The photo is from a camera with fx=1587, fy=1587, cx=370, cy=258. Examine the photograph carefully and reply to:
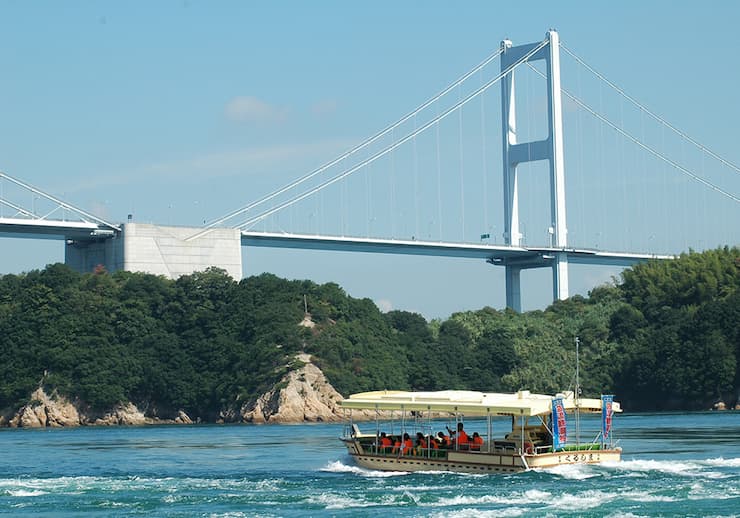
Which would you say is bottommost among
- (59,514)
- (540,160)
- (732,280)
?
(59,514)

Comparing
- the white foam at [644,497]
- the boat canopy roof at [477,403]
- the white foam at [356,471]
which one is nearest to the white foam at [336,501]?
the white foam at [356,471]

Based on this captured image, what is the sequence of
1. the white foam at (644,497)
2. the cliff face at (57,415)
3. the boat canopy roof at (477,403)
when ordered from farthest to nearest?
the cliff face at (57,415), the boat canopy roof at (477,403), the white foam at (644,497)

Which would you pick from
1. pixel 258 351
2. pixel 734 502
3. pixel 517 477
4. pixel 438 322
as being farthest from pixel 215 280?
pixel 734 502

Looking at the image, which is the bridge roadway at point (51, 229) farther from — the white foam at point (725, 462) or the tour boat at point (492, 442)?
the white foam at point (725, 462)

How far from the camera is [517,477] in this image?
1804 inches

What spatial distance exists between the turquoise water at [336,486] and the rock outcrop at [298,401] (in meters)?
39.3

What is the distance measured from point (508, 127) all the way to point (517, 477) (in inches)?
3674

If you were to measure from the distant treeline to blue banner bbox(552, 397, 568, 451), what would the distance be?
198ft

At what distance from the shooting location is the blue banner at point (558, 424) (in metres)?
47.0

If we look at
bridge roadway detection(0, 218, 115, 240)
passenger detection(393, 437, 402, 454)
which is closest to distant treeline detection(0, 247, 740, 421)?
bridge roadway detection(0, 218, 115, 240)

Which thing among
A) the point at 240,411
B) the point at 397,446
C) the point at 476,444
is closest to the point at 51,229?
the point at 240,411

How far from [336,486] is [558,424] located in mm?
6989

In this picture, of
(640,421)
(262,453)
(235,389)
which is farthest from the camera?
(235,389)

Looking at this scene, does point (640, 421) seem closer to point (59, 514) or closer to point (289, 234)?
point (289, 234)
